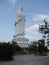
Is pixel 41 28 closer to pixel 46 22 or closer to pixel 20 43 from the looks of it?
pixel 46 22

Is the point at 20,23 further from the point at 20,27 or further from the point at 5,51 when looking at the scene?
the point at 5,51

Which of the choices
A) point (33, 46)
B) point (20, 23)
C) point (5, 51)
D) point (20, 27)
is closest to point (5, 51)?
point (5, 51)

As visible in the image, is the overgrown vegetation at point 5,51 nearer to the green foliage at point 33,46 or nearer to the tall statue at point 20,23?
the green foliage at point 33,46

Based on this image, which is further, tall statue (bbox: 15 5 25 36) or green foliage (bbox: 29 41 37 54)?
tall statue (bbox: 15 5 25 36)

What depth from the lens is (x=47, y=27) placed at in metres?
28.1

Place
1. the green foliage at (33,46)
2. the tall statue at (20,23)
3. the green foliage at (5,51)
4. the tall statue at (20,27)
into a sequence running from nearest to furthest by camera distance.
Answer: the green foliage at (5,51) < the green foliage at (33,46) < the tall statue at (20,27) < the tall statue at (20,23)

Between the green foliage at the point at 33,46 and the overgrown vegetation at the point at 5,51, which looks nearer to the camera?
the overgrown vegetation at the point at 5,51

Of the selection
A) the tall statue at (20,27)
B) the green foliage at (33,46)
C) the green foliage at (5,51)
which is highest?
the tall statue at (20,27)

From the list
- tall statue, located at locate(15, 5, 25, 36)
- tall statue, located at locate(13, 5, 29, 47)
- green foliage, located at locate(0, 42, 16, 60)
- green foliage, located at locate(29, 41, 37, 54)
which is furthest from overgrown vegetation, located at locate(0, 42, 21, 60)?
tall statue, located at locate(15, 5, 25, 36)

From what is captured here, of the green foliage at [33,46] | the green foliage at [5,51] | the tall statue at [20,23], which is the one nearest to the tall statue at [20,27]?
the tall statue at [20,23]

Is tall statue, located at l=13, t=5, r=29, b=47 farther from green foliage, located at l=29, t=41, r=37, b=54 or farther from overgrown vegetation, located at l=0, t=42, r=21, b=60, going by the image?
overgrown vegetation, located at l=0, t=42, r=21, b=60

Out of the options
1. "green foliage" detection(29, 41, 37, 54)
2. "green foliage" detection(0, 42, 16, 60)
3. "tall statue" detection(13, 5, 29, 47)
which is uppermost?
"tall statue" detection(13, 5, 29, 47)

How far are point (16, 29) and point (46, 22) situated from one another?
4225 centimetres

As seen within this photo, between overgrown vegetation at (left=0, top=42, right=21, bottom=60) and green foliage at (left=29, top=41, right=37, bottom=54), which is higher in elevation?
overgrown vegetation at (left=0, top=42, right=21, bottom=60)
